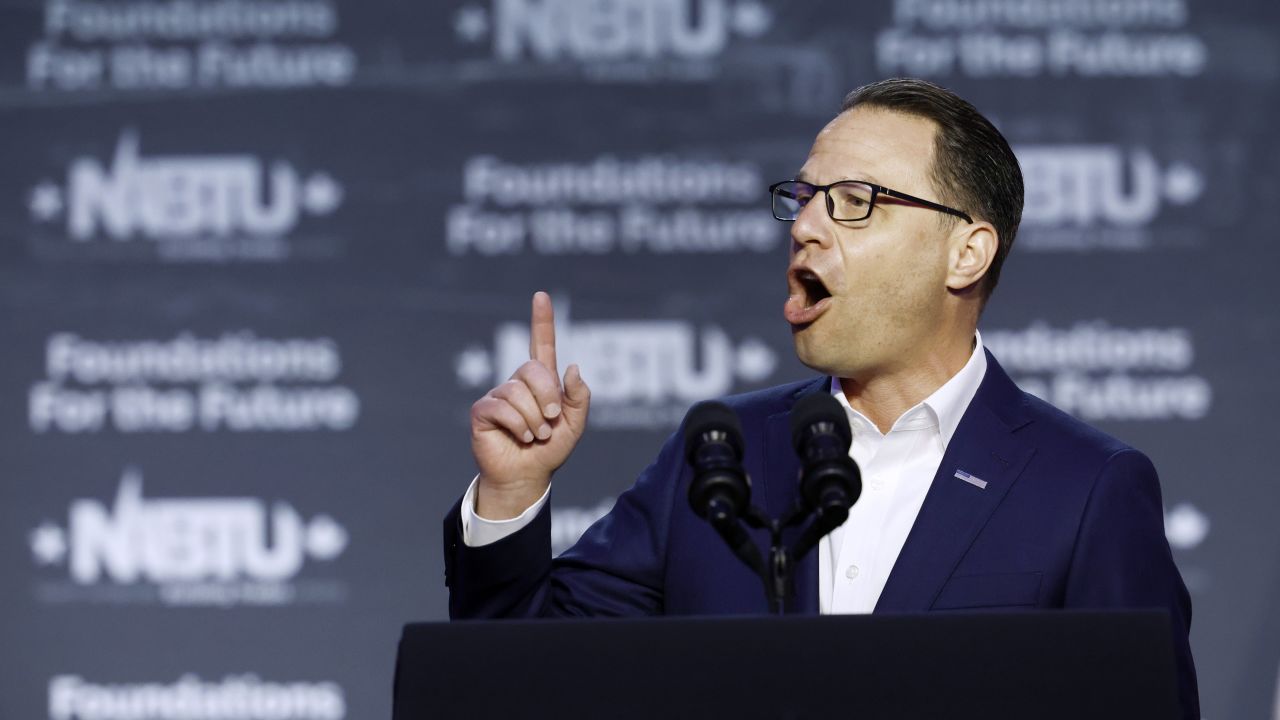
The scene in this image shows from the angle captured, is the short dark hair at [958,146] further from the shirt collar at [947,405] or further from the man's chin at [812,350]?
the man's chin at [812,350]

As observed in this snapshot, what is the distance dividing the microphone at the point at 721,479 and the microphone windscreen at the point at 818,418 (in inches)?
2.2

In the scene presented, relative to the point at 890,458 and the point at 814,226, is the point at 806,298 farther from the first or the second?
the point at 890,458

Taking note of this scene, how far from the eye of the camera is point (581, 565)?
1832 millimetres

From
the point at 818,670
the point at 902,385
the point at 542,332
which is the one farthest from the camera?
the point at 902,385

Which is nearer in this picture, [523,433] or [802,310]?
[523,433]

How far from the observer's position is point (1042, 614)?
1.10 meters

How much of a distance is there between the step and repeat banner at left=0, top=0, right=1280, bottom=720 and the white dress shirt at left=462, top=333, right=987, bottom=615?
1519 millimetres

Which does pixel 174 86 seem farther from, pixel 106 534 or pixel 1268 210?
pixel 1268 210

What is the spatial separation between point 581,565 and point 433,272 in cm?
171

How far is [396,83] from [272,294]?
0.63 m

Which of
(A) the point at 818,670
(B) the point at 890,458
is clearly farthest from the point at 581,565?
(A) the point at 818,670

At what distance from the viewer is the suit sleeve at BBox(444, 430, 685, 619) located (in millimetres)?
1636

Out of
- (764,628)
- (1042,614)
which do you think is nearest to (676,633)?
(764,628)

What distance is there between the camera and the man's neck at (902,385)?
1.83 metres
